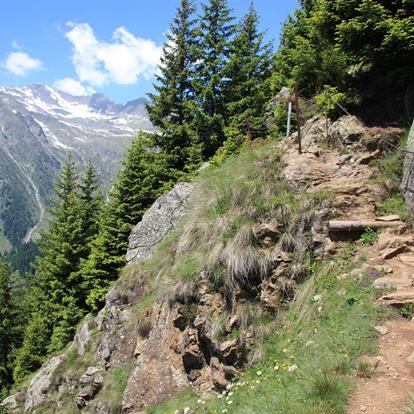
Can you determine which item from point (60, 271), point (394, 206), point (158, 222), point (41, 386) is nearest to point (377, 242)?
point (394, 206)

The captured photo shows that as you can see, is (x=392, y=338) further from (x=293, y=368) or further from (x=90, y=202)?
(x=90, y=202)

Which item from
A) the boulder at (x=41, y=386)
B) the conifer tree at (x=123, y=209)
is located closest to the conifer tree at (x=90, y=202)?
the conifer tree at (x=123, y=209)

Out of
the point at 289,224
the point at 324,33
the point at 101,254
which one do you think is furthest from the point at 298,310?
the point at 101,254

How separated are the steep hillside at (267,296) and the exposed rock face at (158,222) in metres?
3.40

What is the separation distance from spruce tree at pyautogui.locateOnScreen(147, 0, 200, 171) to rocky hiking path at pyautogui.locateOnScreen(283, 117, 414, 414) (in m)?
10.9

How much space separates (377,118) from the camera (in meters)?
11.1

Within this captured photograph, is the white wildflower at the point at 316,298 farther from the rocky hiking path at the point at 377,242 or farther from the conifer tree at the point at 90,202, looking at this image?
the conifer tree at the point at 90,202

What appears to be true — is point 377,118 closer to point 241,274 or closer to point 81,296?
point 241,274

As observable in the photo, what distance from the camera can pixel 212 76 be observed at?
22.9 m

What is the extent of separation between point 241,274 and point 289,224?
4.96 ft

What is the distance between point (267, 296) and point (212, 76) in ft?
55.5

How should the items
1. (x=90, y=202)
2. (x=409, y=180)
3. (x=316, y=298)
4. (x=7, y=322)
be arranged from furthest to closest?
(x=7, y=322)
(x=90, y=202)
(x=409, y=180)
(x=316, y=298)

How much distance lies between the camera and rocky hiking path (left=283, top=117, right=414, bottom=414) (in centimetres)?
531

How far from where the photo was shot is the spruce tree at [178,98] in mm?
22375
